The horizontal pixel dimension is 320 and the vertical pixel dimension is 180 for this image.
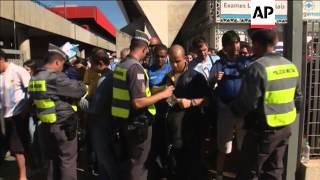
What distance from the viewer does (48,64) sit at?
505 cm

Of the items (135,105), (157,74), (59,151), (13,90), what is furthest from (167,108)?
(13,90)

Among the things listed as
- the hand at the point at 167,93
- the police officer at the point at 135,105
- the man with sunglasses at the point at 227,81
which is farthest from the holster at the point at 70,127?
the man with sunglasses at the point at 227,81

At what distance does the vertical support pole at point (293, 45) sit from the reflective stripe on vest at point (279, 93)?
472 mm

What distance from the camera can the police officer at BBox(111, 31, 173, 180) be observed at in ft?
14.5

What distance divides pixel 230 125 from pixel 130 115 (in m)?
1.26

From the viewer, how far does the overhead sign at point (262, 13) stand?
514 centimetres

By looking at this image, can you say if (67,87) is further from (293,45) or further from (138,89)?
(293,45)

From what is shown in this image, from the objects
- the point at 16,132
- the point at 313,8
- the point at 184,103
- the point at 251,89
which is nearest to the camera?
the point at 251,89

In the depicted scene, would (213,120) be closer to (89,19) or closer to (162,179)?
(162,179)

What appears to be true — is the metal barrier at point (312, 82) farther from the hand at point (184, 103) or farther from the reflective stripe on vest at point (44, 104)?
the reflective stripe on vest at point (44, 104)

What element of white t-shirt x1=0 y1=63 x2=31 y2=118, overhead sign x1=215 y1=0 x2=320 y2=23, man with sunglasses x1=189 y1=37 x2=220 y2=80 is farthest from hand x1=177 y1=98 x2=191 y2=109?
overhead sign x1=215 y1=0 x2=320 y2=23

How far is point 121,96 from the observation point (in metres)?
4.56

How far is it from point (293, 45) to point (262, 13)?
0.78 m

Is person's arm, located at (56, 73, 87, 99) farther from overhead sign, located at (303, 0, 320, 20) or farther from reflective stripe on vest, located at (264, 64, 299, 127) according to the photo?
overhead sign, located at (303, 0, 320, 20)
